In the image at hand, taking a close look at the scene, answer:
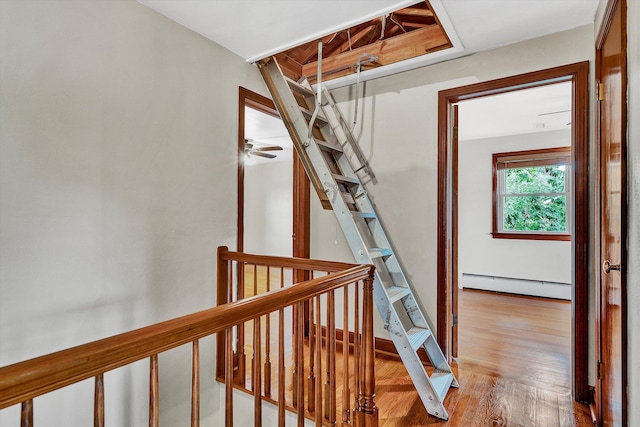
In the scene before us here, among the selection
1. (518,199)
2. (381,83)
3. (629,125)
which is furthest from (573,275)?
(518,199)

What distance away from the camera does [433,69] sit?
266cm

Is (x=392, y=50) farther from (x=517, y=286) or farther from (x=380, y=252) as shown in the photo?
(x=517, y=286)

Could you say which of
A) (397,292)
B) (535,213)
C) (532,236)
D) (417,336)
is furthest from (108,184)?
(535,213)

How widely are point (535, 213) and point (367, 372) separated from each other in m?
4.50

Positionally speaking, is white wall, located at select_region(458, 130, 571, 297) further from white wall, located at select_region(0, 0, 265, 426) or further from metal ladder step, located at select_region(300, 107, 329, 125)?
white wall, located at select_region(0, 0, 265, 426)

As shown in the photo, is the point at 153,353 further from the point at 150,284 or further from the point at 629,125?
the point at 629,125

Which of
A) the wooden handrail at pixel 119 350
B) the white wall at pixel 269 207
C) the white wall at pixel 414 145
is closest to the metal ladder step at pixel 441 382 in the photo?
the white wall at pixel 414 145

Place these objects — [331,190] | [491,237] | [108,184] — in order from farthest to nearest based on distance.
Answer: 1. [491,237]
2. [331,190]
3. [108,184]

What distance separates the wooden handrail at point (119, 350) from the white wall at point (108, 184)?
1.10 meters

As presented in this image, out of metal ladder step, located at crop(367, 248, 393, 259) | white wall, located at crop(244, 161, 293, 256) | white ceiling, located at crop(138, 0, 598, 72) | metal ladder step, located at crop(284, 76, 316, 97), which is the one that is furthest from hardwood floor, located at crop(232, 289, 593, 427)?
white wall, located at crop(244, 161, 293, 256)

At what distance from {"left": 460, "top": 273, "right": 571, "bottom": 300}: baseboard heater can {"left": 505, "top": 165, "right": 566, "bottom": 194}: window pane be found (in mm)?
1356

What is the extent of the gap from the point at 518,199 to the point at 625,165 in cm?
428

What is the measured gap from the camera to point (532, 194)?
5.05 metres

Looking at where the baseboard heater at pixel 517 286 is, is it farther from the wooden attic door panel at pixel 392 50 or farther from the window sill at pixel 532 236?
the wooden attic door panel at pixel 392 50
